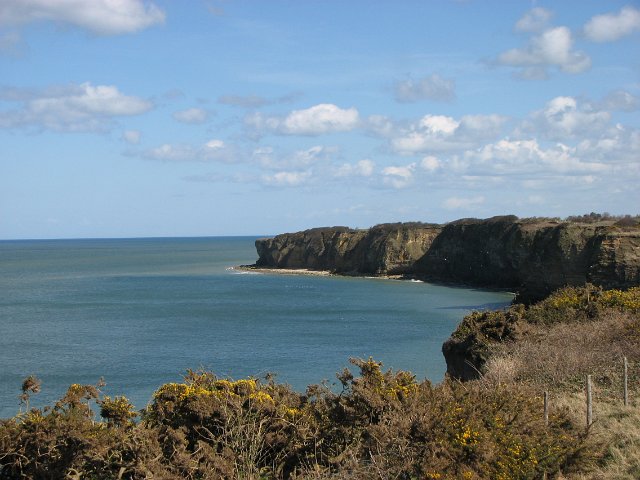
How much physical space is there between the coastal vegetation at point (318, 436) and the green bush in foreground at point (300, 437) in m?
0.02

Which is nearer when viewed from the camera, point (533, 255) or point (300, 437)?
point (300, 437)

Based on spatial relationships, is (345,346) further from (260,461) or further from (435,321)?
(260,461)

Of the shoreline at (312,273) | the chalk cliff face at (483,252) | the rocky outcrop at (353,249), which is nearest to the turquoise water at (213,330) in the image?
the chalk cliff face at (483,252)

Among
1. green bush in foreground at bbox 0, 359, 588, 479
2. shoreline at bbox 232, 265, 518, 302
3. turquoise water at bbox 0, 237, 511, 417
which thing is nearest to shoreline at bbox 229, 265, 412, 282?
shoreline at bbox 232, 265, 518, 302

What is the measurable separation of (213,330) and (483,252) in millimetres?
47947

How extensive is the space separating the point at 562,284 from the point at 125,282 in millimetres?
53511

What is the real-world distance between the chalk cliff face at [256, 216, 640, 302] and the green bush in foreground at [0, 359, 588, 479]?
145 feet

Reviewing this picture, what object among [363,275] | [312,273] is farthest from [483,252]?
[312,273]

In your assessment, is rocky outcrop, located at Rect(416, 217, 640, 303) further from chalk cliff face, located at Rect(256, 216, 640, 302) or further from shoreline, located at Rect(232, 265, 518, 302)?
shoreline, located at Rect(232, 265, 518, 302)

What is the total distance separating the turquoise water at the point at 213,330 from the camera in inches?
1225

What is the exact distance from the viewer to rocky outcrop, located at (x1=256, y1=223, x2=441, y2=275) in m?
99.2

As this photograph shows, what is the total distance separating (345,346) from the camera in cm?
3822

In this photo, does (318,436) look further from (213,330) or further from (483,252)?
(483,252)

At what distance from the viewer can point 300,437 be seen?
445 inches
